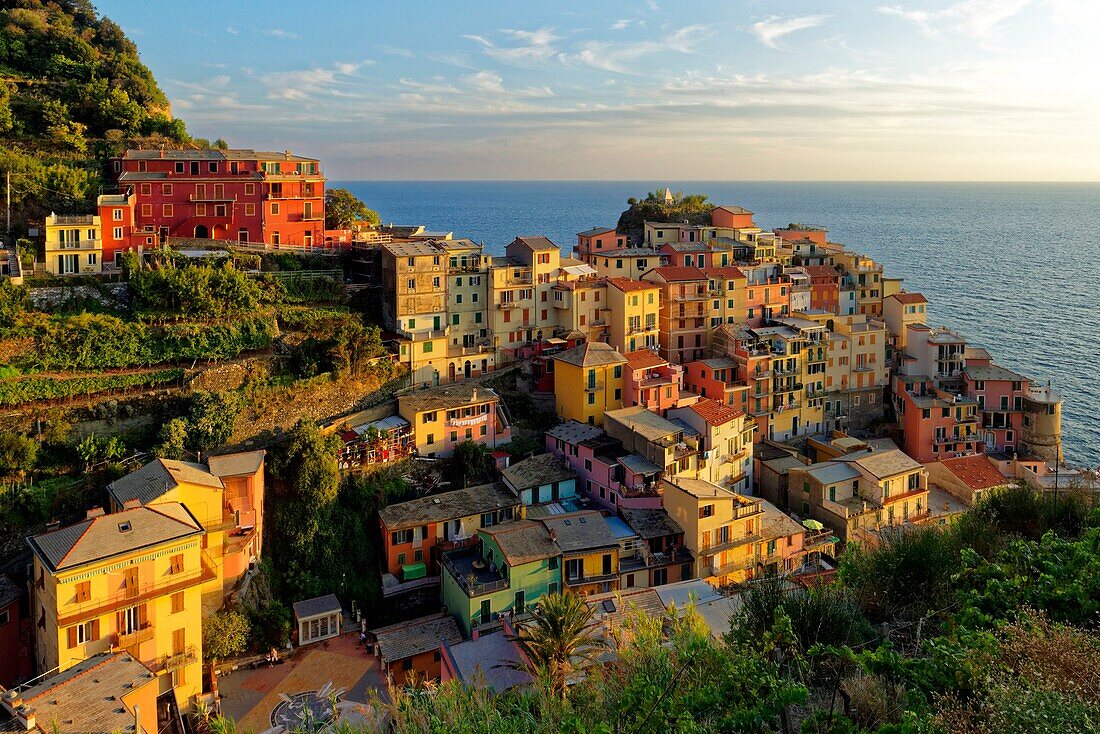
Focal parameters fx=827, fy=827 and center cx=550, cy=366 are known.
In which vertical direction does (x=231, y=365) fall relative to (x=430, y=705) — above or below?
above

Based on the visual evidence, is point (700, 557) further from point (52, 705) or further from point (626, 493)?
point (52, 705)

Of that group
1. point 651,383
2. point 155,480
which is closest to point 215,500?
point 155,480

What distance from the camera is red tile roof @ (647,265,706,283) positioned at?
41.4 metres

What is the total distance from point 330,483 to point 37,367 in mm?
10472

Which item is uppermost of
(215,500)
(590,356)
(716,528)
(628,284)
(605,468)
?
(628,284)

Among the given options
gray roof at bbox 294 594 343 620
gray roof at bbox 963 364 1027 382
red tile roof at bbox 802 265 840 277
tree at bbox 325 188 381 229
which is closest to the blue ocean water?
gray roof at bbox 963 364 1027 382

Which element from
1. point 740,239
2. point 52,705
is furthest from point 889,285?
point 52,705

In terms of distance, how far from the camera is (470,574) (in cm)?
2603

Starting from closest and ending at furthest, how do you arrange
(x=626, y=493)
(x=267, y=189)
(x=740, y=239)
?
(x=626, y=493)
(x=267, y=189)
(x=740, y=239)

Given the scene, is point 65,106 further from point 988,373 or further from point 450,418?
point 988,373

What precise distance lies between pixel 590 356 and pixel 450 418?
6.70 m

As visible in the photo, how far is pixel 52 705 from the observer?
57.9 ft

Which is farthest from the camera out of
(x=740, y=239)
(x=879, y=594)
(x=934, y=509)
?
(x=740, y=239)

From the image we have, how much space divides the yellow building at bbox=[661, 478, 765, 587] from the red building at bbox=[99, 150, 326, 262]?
876 inches
